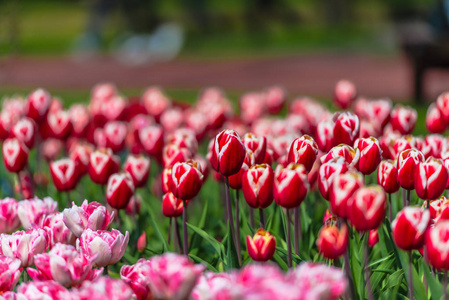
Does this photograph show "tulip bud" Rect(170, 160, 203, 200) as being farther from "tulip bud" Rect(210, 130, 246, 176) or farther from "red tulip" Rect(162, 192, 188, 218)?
"red tulip" Rect(162, 192, 188, 218)

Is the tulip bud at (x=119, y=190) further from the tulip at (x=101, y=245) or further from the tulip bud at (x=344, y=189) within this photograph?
the tulip bud at (x=344, y=189)

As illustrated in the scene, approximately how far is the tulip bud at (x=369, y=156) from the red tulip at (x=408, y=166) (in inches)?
3.0

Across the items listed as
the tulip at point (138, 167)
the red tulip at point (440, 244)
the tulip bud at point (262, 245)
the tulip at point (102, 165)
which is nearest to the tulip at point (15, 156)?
the tulip at point (102, 165)

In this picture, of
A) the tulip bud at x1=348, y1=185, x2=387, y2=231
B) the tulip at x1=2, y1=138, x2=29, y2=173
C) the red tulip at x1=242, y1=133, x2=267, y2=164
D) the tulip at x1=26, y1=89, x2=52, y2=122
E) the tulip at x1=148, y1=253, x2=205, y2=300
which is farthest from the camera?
the tulip at x1=26, y1=89, x2=52, y2=122

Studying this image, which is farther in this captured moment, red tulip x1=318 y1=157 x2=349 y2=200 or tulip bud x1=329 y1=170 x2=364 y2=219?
red tulip x1=318 y1=157 x2=349 y2=200

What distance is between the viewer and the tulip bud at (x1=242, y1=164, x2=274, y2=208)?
2025 mm

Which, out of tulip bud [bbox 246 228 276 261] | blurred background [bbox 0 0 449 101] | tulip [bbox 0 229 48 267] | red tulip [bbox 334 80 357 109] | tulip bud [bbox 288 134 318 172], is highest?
tulip bud [bbox 288 134 318 172]

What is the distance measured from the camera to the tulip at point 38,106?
3695 millimetres

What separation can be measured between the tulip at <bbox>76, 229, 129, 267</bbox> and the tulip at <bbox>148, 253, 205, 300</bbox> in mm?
395

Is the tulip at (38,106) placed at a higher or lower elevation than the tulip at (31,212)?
higher

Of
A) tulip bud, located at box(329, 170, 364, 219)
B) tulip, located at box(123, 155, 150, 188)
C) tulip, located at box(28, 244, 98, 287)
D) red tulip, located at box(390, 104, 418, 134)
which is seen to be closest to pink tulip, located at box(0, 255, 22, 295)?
tulip, located at box(28, 244, 98, 287)

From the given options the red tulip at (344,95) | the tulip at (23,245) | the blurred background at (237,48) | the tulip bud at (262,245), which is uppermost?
the tulip at (23,245)

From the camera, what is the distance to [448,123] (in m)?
3.01

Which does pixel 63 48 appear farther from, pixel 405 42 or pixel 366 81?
pixel 405 42
